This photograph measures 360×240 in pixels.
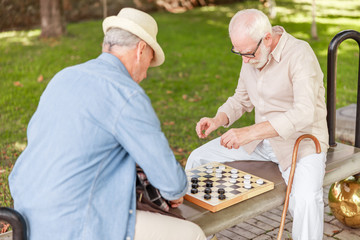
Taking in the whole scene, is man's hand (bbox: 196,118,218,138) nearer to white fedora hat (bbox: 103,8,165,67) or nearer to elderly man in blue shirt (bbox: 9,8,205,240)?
white fedora hat (bbox: 103,8,165,67)

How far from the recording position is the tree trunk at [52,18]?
1089cm

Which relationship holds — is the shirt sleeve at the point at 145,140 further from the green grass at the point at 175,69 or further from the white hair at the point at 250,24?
the green grass at the point at 175,69

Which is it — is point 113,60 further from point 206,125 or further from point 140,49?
point 206,125

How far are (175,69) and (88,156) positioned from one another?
7536mm

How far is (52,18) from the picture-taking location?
36.2 ft

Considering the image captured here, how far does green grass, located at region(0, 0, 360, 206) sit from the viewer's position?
659cm

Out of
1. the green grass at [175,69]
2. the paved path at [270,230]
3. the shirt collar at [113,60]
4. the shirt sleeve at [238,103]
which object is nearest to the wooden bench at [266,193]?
the shirt sleeve at [238,103]

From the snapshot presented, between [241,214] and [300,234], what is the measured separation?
1.83 feet

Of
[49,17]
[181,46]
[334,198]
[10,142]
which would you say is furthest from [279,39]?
[49,17]

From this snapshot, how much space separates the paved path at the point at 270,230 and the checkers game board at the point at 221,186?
0.98 meters

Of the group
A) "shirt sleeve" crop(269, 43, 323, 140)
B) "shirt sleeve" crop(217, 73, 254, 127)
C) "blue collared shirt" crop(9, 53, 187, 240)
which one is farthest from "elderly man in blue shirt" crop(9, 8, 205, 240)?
"shirt sleeve" crop(217, 73, 254, 127)

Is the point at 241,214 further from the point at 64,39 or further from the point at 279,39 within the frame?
the point at 64,39

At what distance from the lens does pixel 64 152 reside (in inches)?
82.7

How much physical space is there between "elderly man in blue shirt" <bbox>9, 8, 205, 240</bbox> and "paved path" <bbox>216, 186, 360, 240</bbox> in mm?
1896
